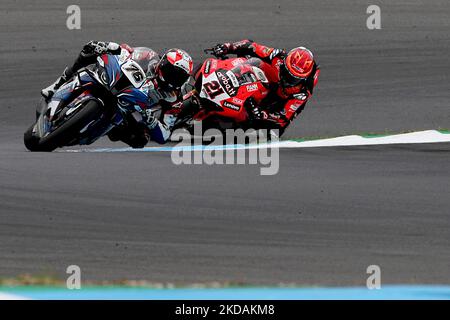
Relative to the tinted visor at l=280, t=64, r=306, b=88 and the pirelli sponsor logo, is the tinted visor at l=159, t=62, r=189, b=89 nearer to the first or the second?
the pirelli sponsor logo

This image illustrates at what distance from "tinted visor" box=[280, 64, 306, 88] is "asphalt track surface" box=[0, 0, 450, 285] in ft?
3.08

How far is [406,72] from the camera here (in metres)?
19.6

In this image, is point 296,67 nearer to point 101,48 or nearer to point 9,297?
point 101,48

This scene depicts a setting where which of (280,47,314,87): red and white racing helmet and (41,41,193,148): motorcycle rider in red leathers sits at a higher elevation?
(280,47,314,87): red and white racing helmet

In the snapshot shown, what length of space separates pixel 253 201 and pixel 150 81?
6.63 feet

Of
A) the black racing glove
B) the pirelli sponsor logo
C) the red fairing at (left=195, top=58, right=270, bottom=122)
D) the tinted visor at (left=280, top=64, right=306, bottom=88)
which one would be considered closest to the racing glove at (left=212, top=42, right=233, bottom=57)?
the red fairing at (left=195, top=58, right=270, bottom=122)

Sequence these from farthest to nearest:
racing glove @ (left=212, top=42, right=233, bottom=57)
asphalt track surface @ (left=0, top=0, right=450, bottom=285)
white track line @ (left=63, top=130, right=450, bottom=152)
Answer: racing glove @ (left=212, top=42, right=233, bottom=57)
white track line @ (left=63, top=130, right=450, bottom=152)
asphalt track surface @ (left=0, top=0, right=450, bottom=285)

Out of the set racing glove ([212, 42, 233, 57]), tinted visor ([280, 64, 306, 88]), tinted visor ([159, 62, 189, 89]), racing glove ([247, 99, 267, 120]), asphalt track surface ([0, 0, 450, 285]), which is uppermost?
racing glove ([212, 42, 233, 57])

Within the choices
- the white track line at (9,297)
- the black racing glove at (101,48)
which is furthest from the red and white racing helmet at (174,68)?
the white track line at (9,297)

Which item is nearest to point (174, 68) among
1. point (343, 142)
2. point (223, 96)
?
point (223, 96)

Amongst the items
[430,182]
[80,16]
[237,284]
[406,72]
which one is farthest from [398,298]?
[80,16]

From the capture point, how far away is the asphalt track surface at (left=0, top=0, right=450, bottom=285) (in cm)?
993

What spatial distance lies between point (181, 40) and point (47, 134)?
24.4ft

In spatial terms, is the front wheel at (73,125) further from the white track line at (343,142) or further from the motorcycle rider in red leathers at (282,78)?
the motorcycle rider in red leathers at (282,78)
